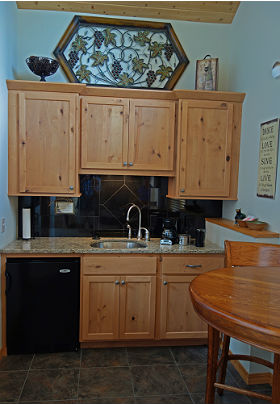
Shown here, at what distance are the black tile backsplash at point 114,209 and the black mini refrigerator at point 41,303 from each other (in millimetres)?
615

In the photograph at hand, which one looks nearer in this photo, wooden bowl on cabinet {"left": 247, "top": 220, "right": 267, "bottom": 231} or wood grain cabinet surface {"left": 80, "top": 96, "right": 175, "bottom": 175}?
wooden bowl on cabinet {"left": 247, "top": 220, "right": 267, "bottom": 231}

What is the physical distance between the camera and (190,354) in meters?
2.66

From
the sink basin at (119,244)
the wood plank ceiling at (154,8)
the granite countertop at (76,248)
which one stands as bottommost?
the sink basin at (119,244)

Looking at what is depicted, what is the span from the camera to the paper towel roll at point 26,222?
2.90 metres

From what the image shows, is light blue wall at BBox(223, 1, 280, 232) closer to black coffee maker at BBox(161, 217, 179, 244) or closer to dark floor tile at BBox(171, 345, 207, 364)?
black coffee maker at BBox(161, 217, 179, 244)

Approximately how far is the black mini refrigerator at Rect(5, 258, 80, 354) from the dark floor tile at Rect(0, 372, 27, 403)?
27 cm

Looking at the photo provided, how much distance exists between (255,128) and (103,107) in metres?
1.32

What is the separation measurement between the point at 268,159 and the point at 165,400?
1863 mm

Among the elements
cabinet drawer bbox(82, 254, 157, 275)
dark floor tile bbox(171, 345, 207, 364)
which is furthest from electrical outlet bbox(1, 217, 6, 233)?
dark floor tile bbox(171, 345, 207, 364)

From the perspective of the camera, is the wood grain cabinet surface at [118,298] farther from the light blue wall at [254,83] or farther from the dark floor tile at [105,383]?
the light blue wall at [254,83]

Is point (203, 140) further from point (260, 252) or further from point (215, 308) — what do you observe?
point (215, 308)

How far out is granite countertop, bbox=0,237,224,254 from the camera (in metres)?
2.55

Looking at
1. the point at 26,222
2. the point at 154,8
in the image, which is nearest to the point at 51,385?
the point at 26,222

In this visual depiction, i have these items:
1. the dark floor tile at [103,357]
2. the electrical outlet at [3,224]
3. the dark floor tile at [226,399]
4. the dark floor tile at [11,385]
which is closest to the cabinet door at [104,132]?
the electrical outlet at [3,224]
